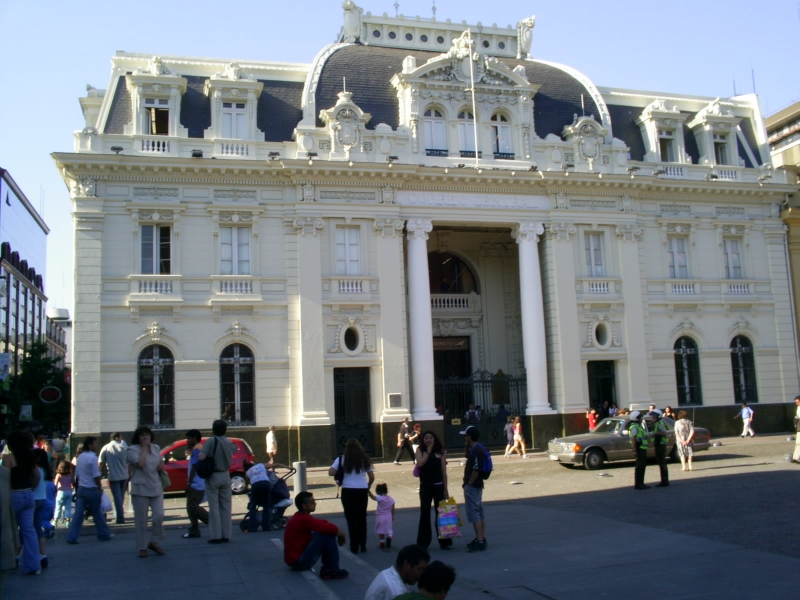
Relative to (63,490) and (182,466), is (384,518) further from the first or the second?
(182,466)

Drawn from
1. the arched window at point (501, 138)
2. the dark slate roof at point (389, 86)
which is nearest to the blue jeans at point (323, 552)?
the dark slate roof at point (389, 86)

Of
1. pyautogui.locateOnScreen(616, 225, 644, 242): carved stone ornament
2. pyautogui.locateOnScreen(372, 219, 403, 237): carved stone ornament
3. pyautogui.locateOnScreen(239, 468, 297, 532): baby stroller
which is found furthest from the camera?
pyautogui.locateOnScreen(616, 225, 644, 242): carved stone ornament

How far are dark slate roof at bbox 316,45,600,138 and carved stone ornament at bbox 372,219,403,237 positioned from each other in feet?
12.3

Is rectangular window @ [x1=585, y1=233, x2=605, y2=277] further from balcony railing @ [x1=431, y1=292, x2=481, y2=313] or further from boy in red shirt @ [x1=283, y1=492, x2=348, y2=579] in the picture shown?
boy in red shirt @ [x1=283, y1=492, x2=348, y2=579]

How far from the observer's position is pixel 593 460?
22.3 m

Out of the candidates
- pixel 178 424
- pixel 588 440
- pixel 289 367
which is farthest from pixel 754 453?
pixel 178 424

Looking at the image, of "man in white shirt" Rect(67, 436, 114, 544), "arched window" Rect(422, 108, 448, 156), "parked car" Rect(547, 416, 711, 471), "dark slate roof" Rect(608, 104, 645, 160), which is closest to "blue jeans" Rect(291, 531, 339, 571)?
"man in white shirt" Rect(67, 436, 114, 544)

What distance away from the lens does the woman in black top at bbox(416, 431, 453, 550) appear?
11.6m

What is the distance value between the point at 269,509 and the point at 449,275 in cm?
2057

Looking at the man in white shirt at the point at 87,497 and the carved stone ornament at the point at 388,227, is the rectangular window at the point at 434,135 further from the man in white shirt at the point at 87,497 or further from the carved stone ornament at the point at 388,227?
the man in white shirt at the point at 87,497

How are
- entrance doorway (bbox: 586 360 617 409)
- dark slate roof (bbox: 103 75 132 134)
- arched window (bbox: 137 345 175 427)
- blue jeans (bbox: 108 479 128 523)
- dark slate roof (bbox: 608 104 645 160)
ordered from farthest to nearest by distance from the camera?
dark slate roof (bbox: 608 104 645 160), entrance doorway (bbox: 586 360 617 409), dark slate roof (bbox: 103 75 132 134), arched window (bbox: 137 345 175 427), blue jeans (bbox: 108 479 128 523)

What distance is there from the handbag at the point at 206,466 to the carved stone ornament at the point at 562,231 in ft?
66.8

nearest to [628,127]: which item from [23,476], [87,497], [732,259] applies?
[732,259]

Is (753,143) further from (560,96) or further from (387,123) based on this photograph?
(387,123)
